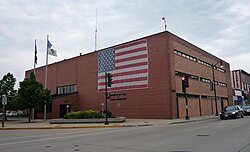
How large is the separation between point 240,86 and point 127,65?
43307mm

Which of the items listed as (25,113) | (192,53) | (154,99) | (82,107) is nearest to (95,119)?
(154,99)

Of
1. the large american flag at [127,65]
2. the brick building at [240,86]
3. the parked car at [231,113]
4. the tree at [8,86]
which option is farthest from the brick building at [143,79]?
the brick building at [240,86]

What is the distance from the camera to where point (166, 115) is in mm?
32781

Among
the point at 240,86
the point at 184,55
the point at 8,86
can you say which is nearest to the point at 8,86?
the point at 8,86

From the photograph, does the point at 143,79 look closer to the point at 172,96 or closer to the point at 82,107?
the point at 172,96

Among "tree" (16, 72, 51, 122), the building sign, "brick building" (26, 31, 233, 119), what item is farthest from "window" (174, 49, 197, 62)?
"tree" (16, 72, 51, 122)

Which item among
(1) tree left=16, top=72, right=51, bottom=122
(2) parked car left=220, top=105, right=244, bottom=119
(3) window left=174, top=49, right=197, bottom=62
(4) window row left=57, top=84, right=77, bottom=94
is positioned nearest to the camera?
(2) parked car left=220, top=105, right=244, bottom=119

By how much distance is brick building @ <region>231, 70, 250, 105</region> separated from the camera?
63688 millimetres

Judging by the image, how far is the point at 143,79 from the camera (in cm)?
3606

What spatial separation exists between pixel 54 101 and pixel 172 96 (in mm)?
20324

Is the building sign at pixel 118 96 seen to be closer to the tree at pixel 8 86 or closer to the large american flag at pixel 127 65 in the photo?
the large american flag at pixel 127 65

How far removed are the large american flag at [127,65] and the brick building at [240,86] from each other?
33647mm

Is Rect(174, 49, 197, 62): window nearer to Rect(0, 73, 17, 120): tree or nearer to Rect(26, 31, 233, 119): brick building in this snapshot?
Rect(26, 31, 233, 119): brick building

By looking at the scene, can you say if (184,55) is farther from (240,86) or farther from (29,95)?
(240,86)
